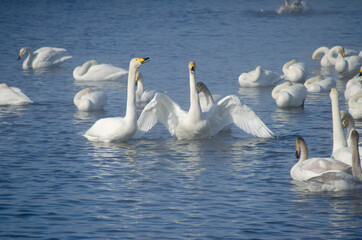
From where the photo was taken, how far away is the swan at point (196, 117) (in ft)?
40.3

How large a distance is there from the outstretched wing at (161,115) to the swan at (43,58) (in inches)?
393

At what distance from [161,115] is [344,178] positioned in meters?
4.65

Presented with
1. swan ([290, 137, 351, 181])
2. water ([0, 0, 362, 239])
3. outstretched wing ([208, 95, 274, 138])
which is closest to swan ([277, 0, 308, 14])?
water ([0, 0, 362, 239])

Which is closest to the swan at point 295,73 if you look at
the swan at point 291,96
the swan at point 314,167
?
the swan at point 291,96

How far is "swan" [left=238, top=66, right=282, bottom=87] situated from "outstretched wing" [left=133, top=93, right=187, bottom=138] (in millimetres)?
5612

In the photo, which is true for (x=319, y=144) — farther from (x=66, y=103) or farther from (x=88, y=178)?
(x=66, y=103)

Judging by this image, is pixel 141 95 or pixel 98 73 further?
pixel 98 73

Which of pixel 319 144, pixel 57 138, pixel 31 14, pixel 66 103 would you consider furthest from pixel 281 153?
pixel 31 14

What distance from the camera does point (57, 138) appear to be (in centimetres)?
1250

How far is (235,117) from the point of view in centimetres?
1273

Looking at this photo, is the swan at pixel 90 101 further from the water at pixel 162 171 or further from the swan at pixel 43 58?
the swan at pixel 43 58

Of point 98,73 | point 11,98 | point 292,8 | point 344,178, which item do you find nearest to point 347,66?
point 98,73

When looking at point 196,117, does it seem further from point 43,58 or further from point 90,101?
point 43,58

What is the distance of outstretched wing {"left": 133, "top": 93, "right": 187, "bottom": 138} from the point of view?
12.6m
